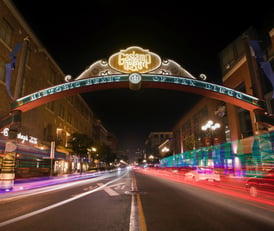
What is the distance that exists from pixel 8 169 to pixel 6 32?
48.8 ft

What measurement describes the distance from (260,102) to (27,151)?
23.5 metres

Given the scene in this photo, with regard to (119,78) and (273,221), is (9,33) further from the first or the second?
(273,221)

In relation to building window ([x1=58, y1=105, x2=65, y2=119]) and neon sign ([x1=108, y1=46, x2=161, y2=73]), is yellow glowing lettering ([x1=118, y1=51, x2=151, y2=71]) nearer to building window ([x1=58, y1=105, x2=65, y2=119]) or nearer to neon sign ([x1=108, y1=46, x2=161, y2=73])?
neon sign ([x1=108, y1=46, x2=161, y2=73])

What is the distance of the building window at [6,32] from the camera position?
19.1 meters

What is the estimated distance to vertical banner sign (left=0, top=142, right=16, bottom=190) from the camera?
11.5m

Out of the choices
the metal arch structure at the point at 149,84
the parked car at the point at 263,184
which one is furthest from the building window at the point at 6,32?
the parked car at the point at 263,184

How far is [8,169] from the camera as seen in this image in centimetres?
1170

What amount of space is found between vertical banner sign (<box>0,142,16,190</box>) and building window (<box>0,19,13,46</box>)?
42.1ft

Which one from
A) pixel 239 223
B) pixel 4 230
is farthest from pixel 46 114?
pixel 239 223

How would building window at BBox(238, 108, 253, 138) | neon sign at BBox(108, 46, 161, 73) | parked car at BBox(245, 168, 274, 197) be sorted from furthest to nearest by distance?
building window at BBox(238, 108, 253, 138)
neon sign at BBox(108, 46, 161, 73)
parked car at BBox(245, 168, 274, 197)

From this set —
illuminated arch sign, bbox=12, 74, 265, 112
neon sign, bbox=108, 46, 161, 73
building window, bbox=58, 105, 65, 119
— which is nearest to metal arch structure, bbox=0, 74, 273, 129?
illuminated arch sign, bbox=12, 74, 265, 112

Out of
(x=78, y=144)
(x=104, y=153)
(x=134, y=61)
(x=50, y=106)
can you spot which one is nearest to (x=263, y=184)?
(x=134, y=61)

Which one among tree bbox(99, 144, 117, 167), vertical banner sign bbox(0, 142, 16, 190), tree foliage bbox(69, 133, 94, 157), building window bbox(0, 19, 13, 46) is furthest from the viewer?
tree bbox(99, 144, 117, 167)

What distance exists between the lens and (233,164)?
1342 inches
